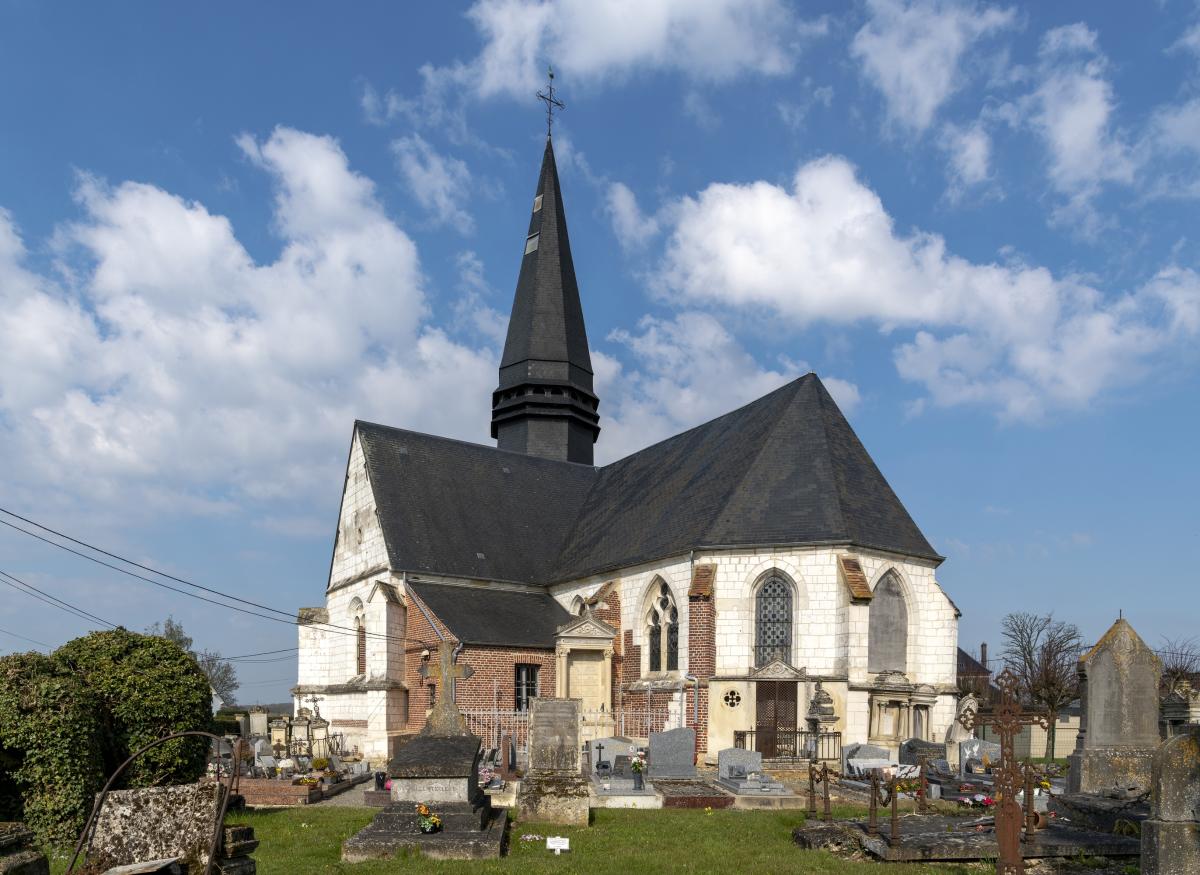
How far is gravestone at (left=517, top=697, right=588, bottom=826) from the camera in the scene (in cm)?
1226

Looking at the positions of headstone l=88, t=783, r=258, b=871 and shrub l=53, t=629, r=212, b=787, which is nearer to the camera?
headstone l=88, t=783, r=258, b=871

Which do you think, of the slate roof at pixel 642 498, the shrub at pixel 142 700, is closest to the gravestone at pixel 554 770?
the shrub at pixel 142 700

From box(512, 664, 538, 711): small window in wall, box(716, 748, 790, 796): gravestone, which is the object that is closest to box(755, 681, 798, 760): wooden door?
box(716, 748, 790, 796): gravestone

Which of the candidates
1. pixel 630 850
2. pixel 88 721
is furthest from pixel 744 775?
pixel 88 721

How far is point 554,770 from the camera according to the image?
12.6m

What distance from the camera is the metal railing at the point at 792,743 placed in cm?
1864

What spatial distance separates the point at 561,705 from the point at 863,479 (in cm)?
1241

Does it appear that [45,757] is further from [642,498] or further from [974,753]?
[642,498]

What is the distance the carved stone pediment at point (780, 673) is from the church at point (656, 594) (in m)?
0.04

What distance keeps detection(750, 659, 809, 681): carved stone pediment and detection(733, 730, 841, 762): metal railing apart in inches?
43.4

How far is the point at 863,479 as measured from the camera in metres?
22.9

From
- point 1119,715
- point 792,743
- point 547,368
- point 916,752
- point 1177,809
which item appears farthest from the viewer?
point 547,368

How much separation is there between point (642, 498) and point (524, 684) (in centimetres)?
639

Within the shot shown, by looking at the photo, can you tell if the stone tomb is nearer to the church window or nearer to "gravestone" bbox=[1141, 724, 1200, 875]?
"gravestone" bbox=[1141, 724, 1200, 875]
